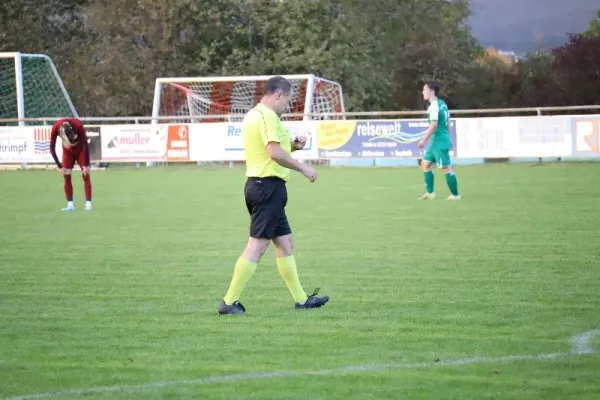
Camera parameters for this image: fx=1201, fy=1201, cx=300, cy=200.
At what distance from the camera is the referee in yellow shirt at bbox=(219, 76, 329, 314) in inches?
349

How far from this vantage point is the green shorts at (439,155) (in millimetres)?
20547

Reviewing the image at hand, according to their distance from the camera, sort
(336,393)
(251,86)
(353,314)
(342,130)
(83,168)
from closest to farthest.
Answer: (336,393), (353,314), (83,168), (342,130), (251,86)

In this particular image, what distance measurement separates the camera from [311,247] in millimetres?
13977

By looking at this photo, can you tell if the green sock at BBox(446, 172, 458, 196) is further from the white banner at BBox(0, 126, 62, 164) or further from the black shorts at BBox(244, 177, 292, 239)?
the white banner at BBox(0, 126, 62, 164)

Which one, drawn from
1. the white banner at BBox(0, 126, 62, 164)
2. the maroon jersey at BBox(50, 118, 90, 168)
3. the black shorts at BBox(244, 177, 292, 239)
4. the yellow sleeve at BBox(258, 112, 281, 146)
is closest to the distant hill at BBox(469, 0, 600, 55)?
the white banner at BBox(0, 126, 62, 164)

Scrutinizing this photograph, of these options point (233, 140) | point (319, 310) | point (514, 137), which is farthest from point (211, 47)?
point (319, 310)

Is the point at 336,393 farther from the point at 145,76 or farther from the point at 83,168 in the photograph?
the point at 145,76

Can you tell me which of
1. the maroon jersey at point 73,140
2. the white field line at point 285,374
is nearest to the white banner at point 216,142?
the maroon jersey at point 73,140

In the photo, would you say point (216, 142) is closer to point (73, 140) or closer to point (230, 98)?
point (230, 98)

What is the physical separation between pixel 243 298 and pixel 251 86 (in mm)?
34087

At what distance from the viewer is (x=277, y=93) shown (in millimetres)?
8859

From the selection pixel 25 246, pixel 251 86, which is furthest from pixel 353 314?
pixel 251 86

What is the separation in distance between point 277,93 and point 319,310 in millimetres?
1698

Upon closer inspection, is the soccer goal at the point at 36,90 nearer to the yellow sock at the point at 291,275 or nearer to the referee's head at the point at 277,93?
the yellow sock at the point at 291,275
